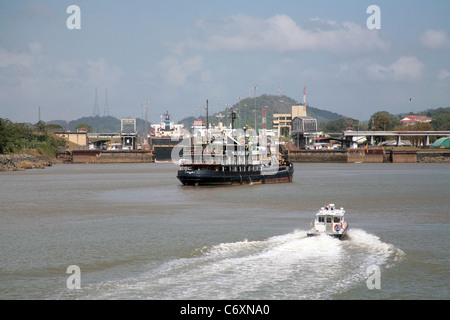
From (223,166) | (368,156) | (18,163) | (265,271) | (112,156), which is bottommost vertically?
(265,271)

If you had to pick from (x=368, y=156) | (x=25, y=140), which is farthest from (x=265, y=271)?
(x=25, y=140)

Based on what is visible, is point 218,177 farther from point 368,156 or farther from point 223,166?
point 368,156

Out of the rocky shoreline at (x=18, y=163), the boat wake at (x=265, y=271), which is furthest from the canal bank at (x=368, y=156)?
the boat wake at (x=265, y=271)

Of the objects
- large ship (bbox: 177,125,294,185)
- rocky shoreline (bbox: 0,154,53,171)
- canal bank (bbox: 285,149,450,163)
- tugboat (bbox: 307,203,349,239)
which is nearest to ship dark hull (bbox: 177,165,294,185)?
large ship (bbox: 177,125,294,185)

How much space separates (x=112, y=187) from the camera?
2530 inches

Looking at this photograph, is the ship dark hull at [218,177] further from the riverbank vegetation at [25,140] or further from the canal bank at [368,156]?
the canal bank at [368,156]

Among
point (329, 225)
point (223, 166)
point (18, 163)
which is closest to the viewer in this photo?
point (329, 225)

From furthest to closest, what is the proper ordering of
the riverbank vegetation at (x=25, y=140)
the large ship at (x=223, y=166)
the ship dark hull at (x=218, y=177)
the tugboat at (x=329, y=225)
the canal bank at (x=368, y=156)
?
the canal bank at (x=368, y=156) < the riverbank vegetation at (x=25, y=140) < the large ship at (x=223, y=166) < the ship dark hull at (x=218, y=177) < the tugboat at (x=329, y=225)

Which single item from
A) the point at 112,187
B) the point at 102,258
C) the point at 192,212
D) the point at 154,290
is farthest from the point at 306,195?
the point at 154,290

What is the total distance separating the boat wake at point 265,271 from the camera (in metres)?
18.7

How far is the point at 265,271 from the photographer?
839 inches

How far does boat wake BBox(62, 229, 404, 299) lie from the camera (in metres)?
18.7

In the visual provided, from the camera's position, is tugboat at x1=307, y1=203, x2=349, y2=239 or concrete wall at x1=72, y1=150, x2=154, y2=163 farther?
concrete wall at x1=72, y1=150, x2=154, y2=163

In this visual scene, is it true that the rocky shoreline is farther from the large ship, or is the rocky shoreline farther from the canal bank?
the canal bank
